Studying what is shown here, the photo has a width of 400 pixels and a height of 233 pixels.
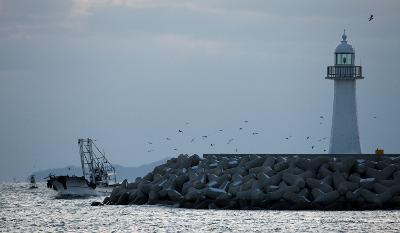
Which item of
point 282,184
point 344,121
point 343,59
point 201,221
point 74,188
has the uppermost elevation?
point 343,59

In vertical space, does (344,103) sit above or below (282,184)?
above

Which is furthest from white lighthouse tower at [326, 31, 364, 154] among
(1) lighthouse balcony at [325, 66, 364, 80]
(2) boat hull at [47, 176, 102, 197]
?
(2) boat hull at [47, 176, 102, 197]

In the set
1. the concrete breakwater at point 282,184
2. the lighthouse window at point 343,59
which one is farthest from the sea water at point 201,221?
the lighthouse window at point 343,59

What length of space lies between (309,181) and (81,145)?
173 ft

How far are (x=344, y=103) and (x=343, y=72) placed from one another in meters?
1.29

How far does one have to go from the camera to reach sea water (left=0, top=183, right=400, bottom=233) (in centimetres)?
3591

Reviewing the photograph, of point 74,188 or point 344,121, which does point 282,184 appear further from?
point 74,188

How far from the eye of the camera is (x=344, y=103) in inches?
2009

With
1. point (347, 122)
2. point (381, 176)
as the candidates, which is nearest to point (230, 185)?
point (381, 176)

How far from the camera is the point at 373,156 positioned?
44469mm

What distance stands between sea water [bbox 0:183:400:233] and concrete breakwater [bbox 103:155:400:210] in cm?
79

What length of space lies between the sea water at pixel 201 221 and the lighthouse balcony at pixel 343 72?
35.7ft

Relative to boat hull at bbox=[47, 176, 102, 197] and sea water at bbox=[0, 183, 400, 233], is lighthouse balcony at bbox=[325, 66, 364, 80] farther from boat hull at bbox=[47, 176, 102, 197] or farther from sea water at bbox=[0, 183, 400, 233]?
boat hull at bbox=[47, 176, 102, 197]

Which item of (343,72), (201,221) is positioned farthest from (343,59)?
(201,221)
